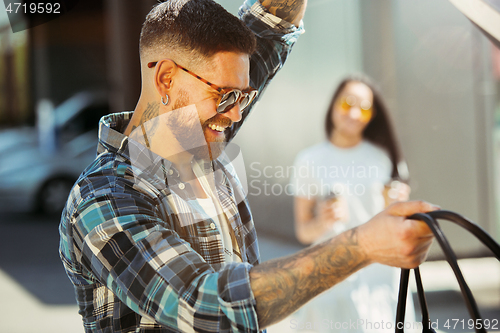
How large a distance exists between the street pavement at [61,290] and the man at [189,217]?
206 cm

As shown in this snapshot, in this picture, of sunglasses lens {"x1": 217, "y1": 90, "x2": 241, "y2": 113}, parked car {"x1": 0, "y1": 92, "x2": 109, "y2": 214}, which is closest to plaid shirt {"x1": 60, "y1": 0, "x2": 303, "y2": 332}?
sunglasses lens {"x1": 217, "y1": 90, "x2": 241, "y2": 113}

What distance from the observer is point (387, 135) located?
258cm

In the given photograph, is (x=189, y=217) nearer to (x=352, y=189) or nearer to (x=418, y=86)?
(x=352, y=189)

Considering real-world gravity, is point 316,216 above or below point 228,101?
below

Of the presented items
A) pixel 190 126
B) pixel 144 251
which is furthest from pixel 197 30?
pixel 144 251

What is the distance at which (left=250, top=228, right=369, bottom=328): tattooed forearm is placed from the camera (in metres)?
0.83

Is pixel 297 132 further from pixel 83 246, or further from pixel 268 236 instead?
pixel 83 246

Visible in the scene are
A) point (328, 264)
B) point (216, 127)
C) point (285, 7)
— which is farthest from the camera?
point (285, 7)

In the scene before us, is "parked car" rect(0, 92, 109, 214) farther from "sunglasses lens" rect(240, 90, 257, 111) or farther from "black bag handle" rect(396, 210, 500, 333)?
"black bag handle" rect(396, 210, 500, 333)

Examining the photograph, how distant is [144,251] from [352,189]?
1689mm

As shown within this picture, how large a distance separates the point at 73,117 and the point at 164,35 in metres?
5.53

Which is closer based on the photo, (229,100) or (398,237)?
(398,237)

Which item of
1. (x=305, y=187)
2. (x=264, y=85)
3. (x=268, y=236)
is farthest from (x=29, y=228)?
(x=264, y=85)

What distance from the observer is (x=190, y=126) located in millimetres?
1214
